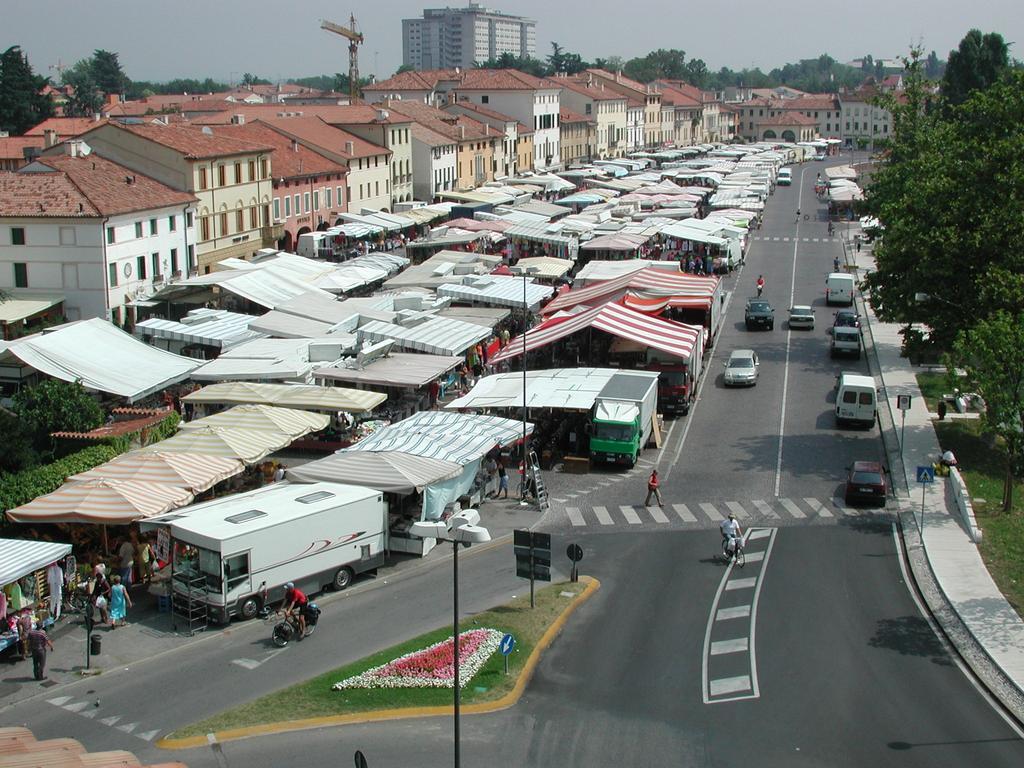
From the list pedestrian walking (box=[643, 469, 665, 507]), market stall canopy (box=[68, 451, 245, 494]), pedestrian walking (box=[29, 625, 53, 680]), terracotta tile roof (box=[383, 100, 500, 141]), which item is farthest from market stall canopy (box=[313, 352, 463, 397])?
terracotta tile roof (box=[383, 100, 500, 141])

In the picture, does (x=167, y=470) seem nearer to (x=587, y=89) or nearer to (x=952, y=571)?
(x=952, y=571)

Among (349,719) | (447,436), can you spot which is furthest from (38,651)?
(447,436)

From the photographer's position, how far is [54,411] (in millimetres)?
32500

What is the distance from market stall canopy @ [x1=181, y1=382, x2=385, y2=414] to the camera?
33.7 metres

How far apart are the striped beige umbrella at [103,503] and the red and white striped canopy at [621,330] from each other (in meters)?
15.7

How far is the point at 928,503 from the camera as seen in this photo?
3111 cm

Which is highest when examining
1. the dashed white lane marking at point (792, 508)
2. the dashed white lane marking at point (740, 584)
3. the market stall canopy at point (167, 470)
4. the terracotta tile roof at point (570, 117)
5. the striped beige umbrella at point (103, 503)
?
the terracotta tile roof at point (570, 117)

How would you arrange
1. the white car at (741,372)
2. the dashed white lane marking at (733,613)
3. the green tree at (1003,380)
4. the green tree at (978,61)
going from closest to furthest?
the dashed white lane marking at (733,613) → the green tree at (1003,380) → the white car at (741,372) → the green tree at (978,61)

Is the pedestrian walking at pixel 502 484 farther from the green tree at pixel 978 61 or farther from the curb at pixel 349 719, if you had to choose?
the green tree at pixel 978 61

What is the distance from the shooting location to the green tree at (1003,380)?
28.7m

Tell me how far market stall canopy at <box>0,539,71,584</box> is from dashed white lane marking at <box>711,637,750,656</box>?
42.0 ft

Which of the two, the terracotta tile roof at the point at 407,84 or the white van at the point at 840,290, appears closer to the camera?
the white van at the point at 840,290

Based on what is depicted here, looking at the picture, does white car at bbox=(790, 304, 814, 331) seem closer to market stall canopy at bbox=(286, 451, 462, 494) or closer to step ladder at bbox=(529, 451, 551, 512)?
step ladder at bbox=(529, 451, 551, 512)

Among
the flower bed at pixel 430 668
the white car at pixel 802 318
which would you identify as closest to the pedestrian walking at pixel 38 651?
the flower bed at pixel 430 668
